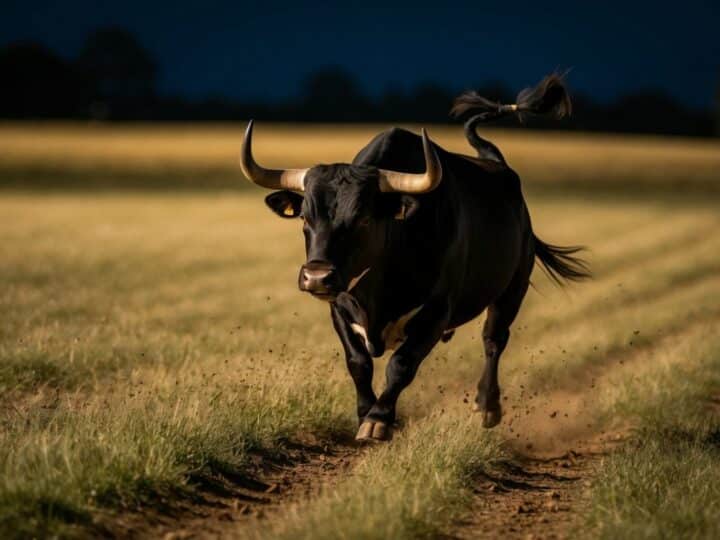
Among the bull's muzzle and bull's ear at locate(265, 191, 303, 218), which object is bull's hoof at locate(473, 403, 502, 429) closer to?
bull's ear at locate(265, 191, 303, 218)

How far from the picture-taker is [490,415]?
26.3ft

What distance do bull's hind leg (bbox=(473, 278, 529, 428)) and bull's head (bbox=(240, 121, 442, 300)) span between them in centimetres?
221

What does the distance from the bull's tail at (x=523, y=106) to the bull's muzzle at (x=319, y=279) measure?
365 cm

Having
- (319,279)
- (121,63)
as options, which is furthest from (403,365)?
(121,63)

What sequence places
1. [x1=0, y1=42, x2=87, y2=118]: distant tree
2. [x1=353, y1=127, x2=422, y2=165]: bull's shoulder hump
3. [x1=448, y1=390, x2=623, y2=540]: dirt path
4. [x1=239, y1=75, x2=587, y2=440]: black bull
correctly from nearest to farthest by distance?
1. [x1=448, y1=390, x2=623, y2=540]: dirt path
2. [x1=239, y1=75, x2=587, y2=440]: black bull
3. [x1=353, y1=127, x2=422, y2=165]: bull's shoulder hump
4. [x1=0, y1=42, x2=87, y2=118]: distant tree

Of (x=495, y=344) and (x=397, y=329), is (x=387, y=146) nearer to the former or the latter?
(x=397, y=329)

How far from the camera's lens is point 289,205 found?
655 centimetres

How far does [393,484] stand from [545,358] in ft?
16.9

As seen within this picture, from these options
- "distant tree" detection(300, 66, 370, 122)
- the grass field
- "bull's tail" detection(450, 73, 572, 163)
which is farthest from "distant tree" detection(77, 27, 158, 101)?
"bull's tail" detection(450, 73, 572, 163)

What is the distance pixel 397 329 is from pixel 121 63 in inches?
3570

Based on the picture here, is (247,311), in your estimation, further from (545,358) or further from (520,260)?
(520,260)

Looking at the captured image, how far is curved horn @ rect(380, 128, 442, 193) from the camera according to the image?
6.01 metres

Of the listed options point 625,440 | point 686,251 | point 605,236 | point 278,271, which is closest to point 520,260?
point 625,440

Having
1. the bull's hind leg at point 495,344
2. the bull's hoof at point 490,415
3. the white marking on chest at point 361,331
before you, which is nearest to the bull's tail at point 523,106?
the bull's hind leg at point 495,344
